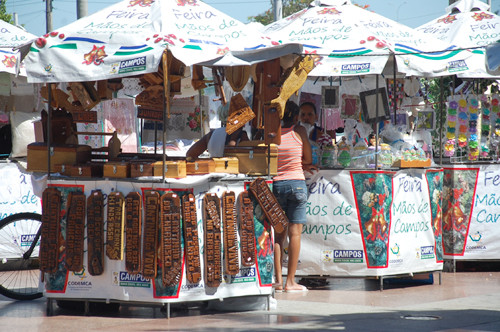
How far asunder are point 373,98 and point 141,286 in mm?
3907

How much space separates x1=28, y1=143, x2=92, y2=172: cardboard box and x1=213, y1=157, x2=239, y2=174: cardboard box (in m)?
1.44

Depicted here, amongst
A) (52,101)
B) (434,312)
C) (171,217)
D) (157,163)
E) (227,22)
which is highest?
(227,22)

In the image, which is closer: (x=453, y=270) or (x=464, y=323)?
(x=464, y=323)

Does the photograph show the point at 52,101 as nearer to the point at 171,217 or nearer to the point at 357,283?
the point at 171,217

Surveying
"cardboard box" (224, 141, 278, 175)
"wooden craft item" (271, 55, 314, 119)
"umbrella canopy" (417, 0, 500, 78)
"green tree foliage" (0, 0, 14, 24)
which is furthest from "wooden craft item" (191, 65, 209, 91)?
"green tree foliage" (0, 0, 14, 24)

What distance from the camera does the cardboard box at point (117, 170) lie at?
7.62 m

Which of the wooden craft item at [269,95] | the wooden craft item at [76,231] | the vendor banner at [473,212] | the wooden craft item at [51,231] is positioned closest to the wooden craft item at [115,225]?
the wooden craft item at [76,231]

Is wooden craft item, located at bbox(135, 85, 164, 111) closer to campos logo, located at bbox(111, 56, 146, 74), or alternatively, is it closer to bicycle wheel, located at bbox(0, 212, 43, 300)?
campos logo, located at bbox(111, 56, 146, 74)

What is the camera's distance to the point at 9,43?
12.2 meters

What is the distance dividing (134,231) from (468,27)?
6.86 meters

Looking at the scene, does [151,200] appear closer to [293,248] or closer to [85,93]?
[85,93]

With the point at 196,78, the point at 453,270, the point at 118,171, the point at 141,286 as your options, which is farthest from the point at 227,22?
the point at 453,270

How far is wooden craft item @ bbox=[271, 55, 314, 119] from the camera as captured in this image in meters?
8.27

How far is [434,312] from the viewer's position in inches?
316
